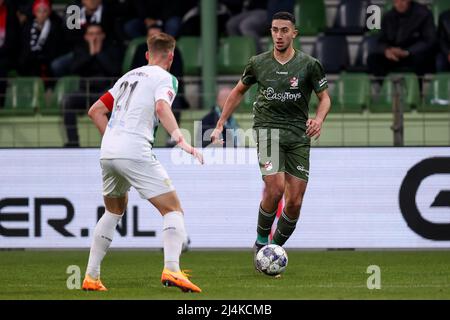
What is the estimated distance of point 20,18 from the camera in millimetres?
20234

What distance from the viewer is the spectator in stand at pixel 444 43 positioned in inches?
675

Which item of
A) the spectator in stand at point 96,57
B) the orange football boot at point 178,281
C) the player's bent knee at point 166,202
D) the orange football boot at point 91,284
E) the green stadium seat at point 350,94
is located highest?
the spectator in stand at point 96,57

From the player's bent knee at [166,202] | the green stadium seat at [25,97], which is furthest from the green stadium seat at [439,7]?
the player's bent knee at [166,202]

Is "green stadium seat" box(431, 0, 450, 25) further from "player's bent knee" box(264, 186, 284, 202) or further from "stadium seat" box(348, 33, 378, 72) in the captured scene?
"player's bent knee" box(264, 186, 284, 202)

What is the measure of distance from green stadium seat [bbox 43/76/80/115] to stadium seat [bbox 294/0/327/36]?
12.9 ft

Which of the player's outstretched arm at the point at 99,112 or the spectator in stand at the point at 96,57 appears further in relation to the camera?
the spectator in stand at the point at 96,57

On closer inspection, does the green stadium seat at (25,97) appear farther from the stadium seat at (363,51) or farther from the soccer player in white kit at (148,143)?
the soccer player in white kit at (148,143)

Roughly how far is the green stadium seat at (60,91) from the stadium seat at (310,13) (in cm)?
393

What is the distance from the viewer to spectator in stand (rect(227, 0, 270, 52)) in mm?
18578

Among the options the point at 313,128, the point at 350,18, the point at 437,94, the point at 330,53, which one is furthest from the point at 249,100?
the point at 313,128

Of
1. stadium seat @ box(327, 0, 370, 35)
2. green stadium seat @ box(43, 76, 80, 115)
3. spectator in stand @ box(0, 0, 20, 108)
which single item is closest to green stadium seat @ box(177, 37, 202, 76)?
green stadium seat @ box(43, 76, 80, 115)

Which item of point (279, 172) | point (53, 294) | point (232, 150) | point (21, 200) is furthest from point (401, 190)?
point (53, 294)

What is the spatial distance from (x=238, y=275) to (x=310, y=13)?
8.64 m

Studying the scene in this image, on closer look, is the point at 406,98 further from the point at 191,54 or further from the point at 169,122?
the point at 169,122
